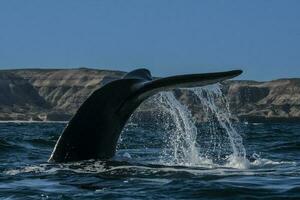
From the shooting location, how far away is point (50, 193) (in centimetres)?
868

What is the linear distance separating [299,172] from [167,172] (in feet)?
6.84

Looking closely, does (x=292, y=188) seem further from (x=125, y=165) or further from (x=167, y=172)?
(x=125, y=165)

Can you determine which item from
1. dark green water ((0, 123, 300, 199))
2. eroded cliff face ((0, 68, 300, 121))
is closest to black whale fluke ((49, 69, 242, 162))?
dark green water ((0, 123, 300, 199))

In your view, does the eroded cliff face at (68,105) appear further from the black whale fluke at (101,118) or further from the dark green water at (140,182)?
the black whale fluke at (101,118)

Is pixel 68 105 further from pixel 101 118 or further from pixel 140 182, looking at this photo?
pixel 140 182

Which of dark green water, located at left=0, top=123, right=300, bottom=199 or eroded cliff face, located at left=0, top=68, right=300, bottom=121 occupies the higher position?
eroded cliff face, located at left=0, top=68, right=300, bottom=121

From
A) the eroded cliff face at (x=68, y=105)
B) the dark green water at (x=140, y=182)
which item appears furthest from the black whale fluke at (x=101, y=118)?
the eroded cliff face at (x=68, y=105)

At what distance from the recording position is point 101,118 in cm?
Answer: 1005

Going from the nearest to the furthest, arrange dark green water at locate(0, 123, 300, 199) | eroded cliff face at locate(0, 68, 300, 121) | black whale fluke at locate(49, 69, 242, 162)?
dark green water at locate(0, 123, 300, 199)
black whale fluke at locate(49, 69, 242, 162)
eroded cliff face at locate(0, 68, 300, 121)

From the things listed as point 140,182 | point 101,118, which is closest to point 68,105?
point 101,118

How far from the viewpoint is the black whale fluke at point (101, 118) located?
32.8ft

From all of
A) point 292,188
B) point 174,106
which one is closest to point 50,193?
point 292,188

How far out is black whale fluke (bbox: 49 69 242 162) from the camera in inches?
393

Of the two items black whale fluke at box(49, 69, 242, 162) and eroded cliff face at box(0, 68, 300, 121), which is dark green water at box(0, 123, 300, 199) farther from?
eroded cliff face at box(0, 68, 300, 121)
